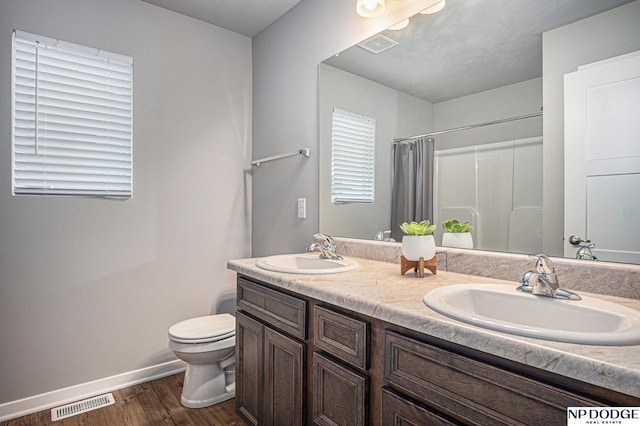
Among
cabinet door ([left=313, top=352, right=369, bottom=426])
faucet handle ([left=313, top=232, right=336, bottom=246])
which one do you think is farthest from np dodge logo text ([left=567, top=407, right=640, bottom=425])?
faucet handle ([left=313, top=232, right=336, bottom=246])

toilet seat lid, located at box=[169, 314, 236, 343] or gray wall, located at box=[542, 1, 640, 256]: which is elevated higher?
gray wall, located at box=[542, 1, 640, 256]

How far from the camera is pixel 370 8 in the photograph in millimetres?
1743

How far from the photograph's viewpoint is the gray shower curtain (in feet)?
5.33

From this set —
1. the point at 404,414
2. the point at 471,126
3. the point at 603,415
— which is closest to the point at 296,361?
the point at 404,414

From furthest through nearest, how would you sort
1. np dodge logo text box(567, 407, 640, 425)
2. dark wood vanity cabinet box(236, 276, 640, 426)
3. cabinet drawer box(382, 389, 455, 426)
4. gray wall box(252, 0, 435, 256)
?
gray wall box(252, 0, 435, 256) < cabinet drawer box(382, 389, 455, 426) < dark wood vanity cabinet box(236, 276, 640, 426) < np dodge logo text box(567, 407, 640, 425)

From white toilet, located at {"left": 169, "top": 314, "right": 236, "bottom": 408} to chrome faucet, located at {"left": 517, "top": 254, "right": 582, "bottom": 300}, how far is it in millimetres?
1590

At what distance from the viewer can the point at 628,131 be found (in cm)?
105

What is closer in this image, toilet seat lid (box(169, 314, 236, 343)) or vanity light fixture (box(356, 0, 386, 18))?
vanity light fixture (box(356, 0, 386, 18))

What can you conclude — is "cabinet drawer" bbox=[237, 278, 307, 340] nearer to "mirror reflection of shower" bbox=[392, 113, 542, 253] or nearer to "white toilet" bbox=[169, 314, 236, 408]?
"white toilet" bbox=[169, 314, 236, 408]

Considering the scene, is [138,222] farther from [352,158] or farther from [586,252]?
[586,252]

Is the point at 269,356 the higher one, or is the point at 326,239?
the point at 326,239

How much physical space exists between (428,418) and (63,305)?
7.03 ft

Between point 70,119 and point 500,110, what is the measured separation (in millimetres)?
2309

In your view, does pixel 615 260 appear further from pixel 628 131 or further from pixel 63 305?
pixel 63 305
